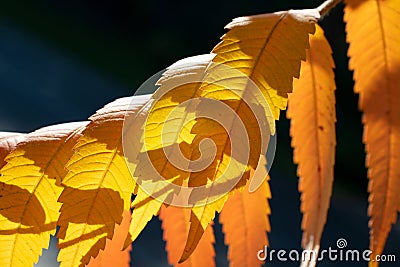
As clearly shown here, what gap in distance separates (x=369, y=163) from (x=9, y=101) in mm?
3500

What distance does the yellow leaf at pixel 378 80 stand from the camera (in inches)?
17.8

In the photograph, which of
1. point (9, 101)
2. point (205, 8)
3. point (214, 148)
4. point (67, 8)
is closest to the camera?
point (214, 148)

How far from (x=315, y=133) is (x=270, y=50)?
0.49 feet

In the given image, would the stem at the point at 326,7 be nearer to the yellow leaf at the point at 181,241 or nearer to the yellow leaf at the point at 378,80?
the yellow leaf at the point at 378,80

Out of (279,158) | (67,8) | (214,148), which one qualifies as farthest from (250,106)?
(67,8)

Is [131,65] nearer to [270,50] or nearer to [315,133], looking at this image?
[315,133]

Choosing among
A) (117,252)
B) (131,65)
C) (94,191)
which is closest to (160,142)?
(94,191)

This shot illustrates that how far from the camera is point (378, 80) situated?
46cm

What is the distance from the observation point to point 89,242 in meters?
0.37

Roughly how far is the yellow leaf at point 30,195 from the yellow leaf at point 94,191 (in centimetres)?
5

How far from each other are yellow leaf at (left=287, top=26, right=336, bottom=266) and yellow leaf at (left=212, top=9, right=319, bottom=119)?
10cm

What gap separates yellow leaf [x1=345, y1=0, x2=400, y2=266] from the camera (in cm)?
45

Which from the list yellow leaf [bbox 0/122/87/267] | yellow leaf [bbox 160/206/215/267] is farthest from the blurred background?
yellow leaf [bbox 0/122/87/267]

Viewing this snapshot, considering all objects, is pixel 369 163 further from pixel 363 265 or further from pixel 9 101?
pixel 9 101
